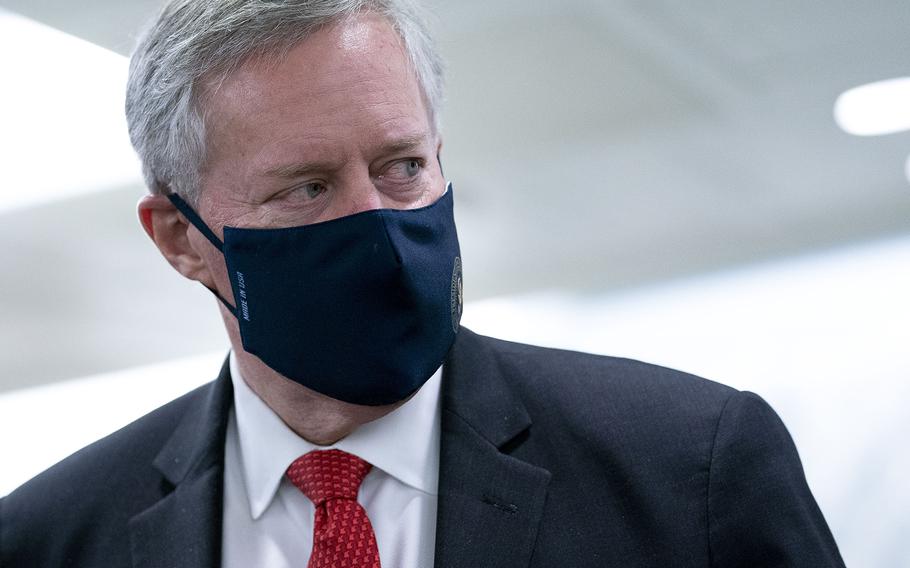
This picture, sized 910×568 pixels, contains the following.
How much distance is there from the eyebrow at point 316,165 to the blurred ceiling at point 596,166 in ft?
5.47

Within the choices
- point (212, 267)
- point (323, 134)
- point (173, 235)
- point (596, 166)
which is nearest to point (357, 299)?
point (323, 134)

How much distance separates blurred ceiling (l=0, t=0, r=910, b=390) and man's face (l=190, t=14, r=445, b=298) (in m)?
1.62

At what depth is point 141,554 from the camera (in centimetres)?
172

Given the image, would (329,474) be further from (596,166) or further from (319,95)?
(596,166)

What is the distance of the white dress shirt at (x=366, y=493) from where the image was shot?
162 cm

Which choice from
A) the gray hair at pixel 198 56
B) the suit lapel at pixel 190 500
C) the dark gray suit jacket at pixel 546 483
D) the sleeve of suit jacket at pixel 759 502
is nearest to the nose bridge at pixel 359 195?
the gray hair at pixel 198 56

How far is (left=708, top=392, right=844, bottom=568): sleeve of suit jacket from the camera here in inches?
57.8

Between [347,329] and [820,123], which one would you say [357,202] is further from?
[820,123]

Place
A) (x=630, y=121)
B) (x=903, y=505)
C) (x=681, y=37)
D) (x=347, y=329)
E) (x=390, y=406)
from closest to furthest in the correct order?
(x=347, y=329), (x=390, y=406), (x=903, y=505), (x=681, y=37), (x=630, y=121)

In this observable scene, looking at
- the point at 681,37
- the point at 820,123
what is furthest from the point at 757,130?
the point at 681,37

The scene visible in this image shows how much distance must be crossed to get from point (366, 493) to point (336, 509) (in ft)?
0.23

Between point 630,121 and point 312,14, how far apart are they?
203 centimetres

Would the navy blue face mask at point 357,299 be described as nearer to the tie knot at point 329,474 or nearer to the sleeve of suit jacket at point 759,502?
the tie knot at point 329,474

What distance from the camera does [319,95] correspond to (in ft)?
5.12
